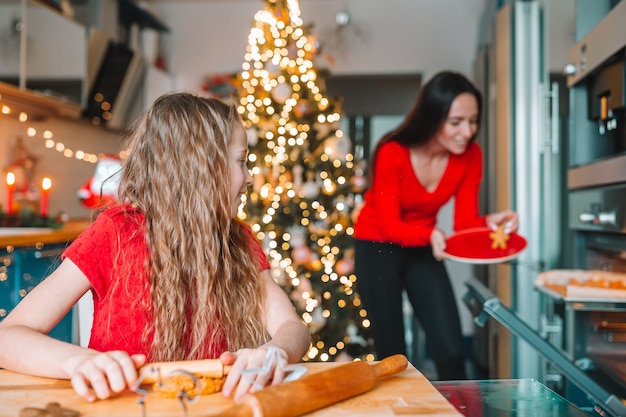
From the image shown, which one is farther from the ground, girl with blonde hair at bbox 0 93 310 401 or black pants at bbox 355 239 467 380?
girl with blonde hair at bbox 0 93 310 401

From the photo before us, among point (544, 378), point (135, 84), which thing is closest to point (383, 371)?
point (544, 378)

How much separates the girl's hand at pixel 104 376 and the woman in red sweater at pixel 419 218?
1.37m

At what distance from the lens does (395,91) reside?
16.4 feet

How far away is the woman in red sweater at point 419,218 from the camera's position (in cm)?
202

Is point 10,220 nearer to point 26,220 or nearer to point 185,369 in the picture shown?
point 26,220

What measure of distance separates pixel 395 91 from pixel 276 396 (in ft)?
15.0

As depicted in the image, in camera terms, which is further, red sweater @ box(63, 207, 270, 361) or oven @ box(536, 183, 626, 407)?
oven @ box(536, 183, 626, 407)

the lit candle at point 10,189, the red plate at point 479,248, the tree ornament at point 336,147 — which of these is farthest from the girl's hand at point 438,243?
the lit candle at point 10,189

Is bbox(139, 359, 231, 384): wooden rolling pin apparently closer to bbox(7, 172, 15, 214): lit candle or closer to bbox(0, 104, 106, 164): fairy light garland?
bbox(7, 172, 15, 214): lit candle

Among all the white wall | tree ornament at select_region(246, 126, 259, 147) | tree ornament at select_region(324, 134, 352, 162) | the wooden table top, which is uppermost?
the white wall

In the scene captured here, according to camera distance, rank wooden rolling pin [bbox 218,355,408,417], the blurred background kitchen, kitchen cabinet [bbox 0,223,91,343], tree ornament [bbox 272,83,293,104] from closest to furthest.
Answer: wooden rolling pin [bbox 218,355,408,417], the blurred background kitchen, kitchen cabinet [bbox 0,223,91,343], tree ornament [bbox 272,83,293,104]

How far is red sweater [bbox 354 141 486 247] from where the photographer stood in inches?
81.0

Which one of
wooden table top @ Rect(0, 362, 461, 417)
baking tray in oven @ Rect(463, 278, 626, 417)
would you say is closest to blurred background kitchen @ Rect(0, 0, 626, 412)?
baking tray in oven @ Rect(463, 278, 626, 417)

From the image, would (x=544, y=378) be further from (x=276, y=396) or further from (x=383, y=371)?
(x=276, y=396)
